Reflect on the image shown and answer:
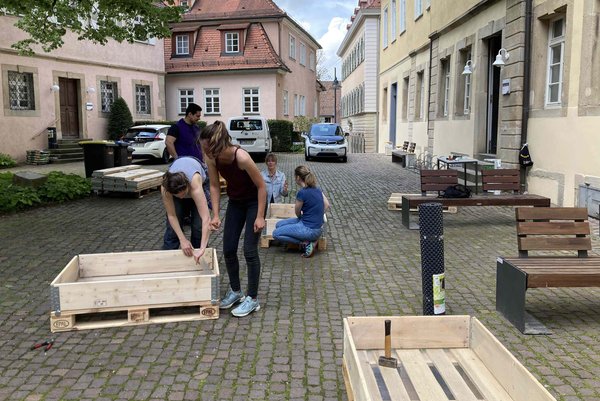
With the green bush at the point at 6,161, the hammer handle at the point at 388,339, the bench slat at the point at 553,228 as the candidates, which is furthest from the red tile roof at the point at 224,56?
the hammer handle at the point at 388,339

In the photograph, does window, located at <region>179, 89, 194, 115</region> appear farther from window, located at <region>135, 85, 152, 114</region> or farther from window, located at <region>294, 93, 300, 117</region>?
window, located at <region>294, 93, 300, 117</region>

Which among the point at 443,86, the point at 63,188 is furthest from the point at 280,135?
the point at 63,188

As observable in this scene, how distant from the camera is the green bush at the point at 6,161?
20422mm

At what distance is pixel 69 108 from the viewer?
84.4 ft

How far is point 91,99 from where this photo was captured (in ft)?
87.0

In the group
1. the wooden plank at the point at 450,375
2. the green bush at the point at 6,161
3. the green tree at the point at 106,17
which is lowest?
the wooden plank at the point at 450,375

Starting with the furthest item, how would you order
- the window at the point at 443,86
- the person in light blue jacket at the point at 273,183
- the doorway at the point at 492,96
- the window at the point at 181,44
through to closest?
the window at the point at 181,44 < the window at the point at 443,86 < the doorway at the point at 492,96 < the person in light blue jacket at the point at 273,183

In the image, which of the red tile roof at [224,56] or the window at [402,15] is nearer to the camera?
the window at [402,15]

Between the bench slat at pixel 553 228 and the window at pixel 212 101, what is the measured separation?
1221 inches

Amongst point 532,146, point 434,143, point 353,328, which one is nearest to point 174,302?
point 353,328

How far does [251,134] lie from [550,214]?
60.4 feet

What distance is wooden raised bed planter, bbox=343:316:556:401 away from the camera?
10.8 ft

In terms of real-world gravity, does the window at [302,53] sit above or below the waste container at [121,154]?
above

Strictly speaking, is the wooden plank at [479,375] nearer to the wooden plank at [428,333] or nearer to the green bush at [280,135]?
the wooden plank at [428,333]
